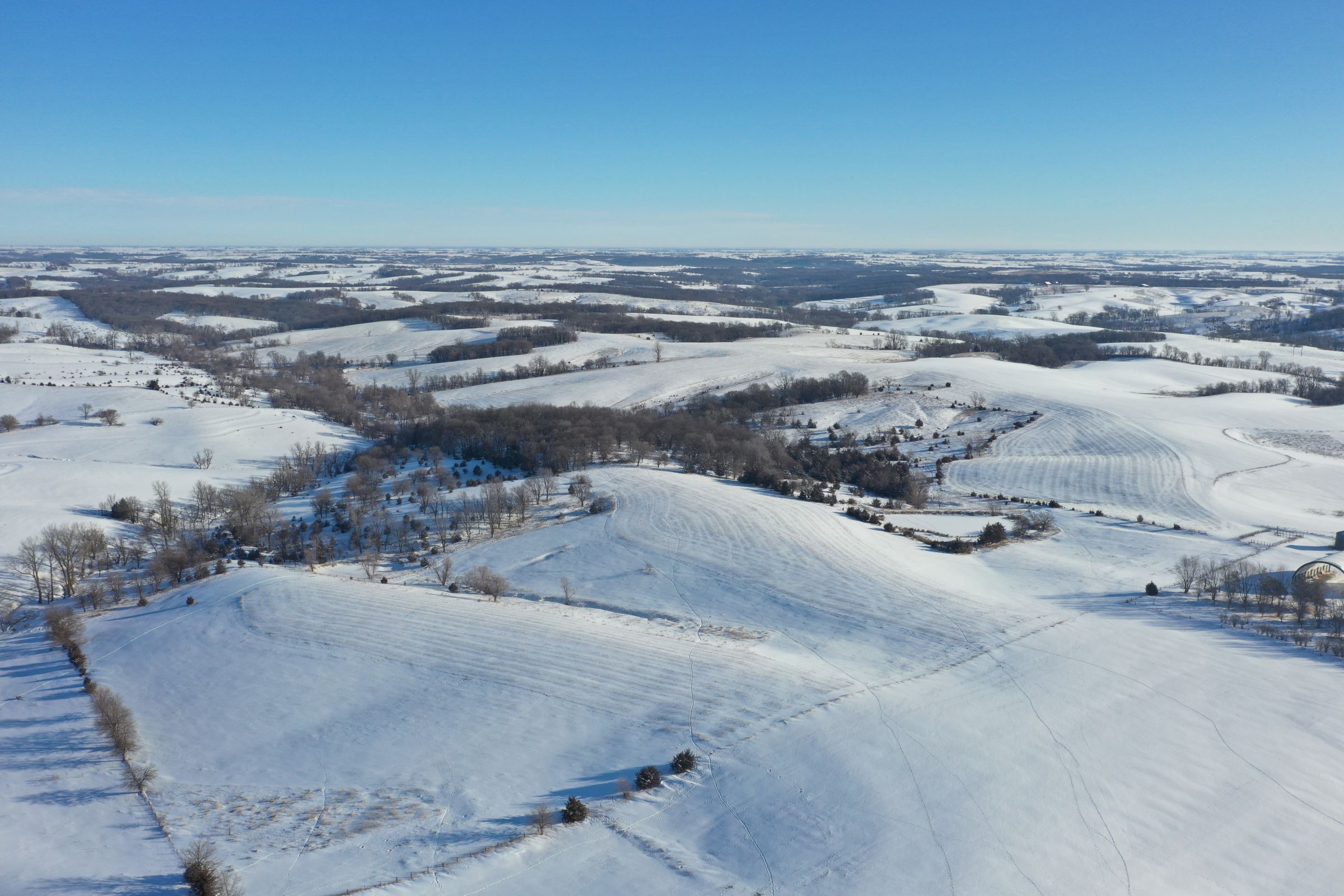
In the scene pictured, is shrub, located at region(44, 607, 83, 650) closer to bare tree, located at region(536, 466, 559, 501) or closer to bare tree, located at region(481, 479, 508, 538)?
bare tree, located at region(481, 479, 508, 538)

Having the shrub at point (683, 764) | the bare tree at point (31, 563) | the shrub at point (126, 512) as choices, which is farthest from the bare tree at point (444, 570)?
the shrub at point (126, 512)

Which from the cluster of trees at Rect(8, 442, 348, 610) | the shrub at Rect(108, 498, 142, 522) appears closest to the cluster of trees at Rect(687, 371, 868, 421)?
the cluster of trees at Rect(8, 442, 348, 610)

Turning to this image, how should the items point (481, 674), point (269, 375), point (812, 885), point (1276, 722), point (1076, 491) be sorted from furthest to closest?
point (269, 375)
point (1076, 491)
point (481, 674)
point (1276, 722)
point (812, 885)

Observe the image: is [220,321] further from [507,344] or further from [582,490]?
[582,490]

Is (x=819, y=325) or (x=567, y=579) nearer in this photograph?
(x=567, y=579)

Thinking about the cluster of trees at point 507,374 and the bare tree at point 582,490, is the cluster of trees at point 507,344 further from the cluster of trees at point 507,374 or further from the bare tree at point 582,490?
the bare tree at point 582,490

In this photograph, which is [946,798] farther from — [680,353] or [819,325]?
[819,325]

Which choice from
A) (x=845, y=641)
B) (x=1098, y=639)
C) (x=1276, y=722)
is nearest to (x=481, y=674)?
(x=845, y=641)
